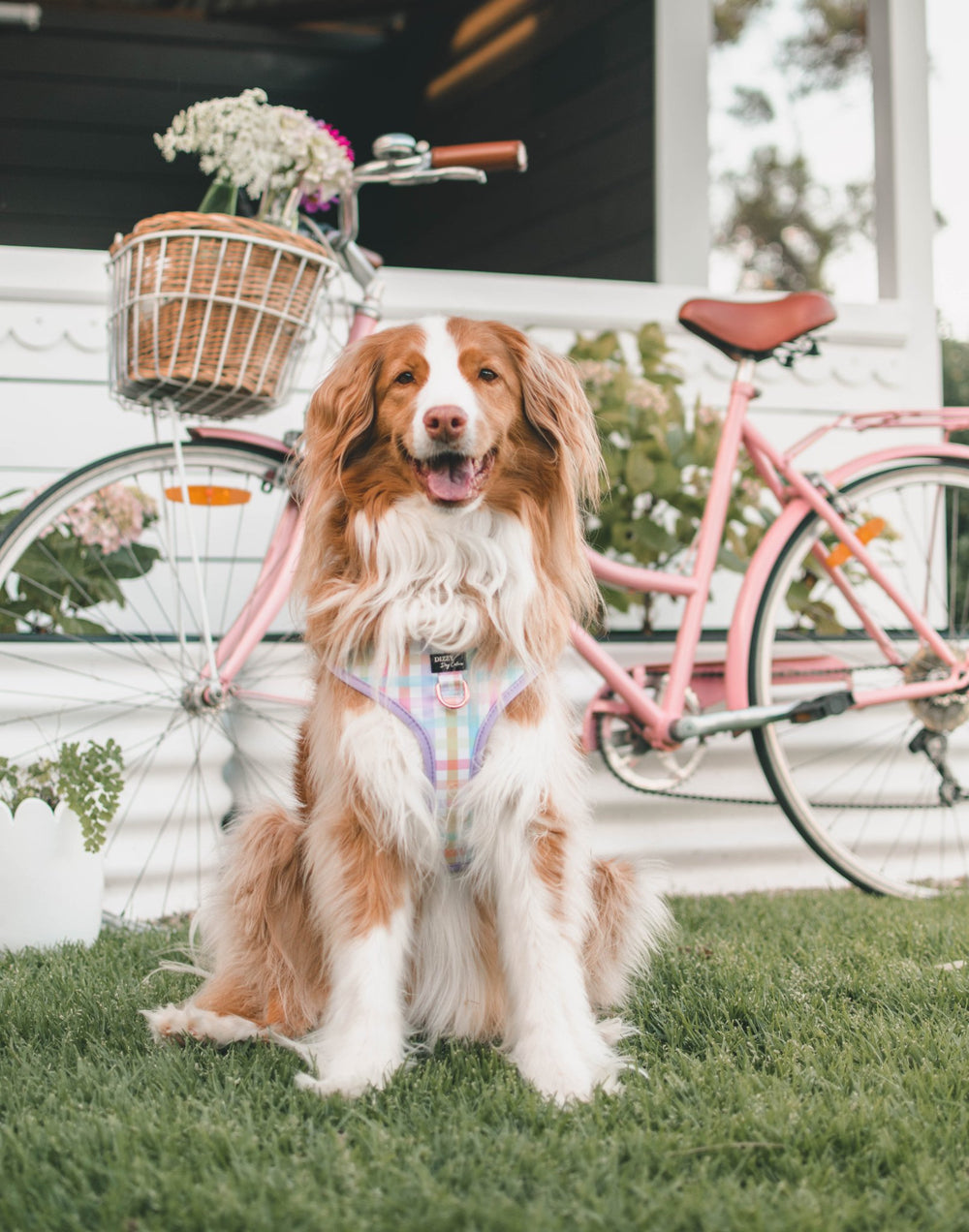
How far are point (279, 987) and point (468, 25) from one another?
524 centimetres

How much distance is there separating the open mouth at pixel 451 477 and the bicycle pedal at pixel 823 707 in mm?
1374

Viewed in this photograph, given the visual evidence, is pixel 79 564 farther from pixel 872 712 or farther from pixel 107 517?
pixel 872 712

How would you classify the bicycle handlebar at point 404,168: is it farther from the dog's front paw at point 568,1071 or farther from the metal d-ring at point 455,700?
the dog's front paw at point 568,1071

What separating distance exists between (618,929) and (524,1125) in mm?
517

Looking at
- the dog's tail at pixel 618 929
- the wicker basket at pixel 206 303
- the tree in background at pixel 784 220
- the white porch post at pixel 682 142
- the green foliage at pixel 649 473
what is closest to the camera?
the dog's tail at pixel 618 929

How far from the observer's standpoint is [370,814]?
1.72 metres

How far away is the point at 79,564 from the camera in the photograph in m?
2.95

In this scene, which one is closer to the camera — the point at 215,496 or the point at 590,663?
the point at 215,496

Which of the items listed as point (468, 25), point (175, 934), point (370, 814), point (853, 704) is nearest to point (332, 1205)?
point (370, 814)

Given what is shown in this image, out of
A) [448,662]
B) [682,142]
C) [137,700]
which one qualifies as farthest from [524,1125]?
[682,142]

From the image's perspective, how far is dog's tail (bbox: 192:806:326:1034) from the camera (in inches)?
72.8

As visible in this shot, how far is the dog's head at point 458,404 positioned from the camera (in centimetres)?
172

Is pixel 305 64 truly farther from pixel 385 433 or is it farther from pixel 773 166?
pixel 773 166

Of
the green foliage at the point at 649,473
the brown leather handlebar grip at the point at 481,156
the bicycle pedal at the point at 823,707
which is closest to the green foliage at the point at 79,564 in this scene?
the brown leather handlebar grip at the point at 481,156
